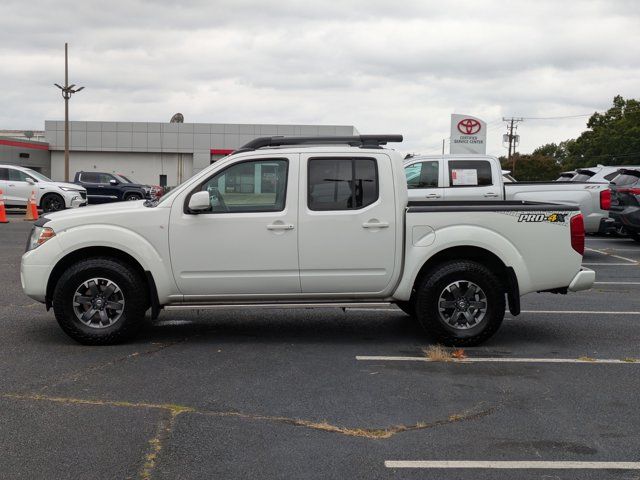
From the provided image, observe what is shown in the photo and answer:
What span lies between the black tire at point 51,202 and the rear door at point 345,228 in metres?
20.2

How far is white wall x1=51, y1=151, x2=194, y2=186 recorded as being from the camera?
59.0m

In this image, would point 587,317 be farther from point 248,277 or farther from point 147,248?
point 147,248

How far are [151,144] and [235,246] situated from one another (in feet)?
176

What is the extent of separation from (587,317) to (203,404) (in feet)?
17.9

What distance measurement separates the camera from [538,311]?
934 centimetres

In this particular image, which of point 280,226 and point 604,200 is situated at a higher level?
point 604,200

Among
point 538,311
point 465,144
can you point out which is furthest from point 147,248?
point 465,144

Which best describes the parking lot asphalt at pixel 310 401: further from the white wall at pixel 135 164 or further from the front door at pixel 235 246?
the white wall at pixel 135 164

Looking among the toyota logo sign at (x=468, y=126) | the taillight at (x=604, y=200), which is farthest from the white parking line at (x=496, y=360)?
the toyota logo sign at (x=468, y=126)

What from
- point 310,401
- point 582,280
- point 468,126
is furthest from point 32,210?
point 310,401

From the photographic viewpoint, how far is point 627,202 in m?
16.7

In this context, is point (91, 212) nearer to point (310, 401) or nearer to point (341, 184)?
point (341, 184)

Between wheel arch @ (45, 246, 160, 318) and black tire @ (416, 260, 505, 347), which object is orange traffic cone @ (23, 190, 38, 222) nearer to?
wheel arch @ (45, 246, 160, 318)

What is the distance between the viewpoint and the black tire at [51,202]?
25.3 metres
